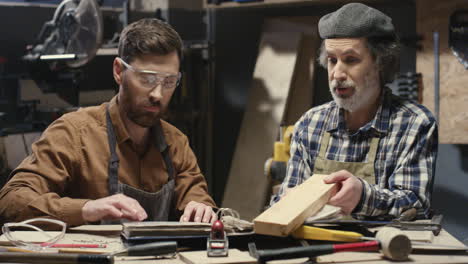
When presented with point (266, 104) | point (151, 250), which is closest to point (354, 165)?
point (151, 250)

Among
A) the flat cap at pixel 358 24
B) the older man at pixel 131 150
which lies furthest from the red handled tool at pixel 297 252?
the flat cap at pixel 358 24

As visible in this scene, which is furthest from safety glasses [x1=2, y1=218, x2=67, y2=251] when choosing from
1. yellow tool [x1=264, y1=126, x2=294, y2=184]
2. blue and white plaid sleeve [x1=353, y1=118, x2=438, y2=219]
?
yellow tool [x1=264, y1=126, x2=294, y2=184]

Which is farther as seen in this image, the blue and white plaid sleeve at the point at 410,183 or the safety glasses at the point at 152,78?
the safety glasses at the point at 152,78

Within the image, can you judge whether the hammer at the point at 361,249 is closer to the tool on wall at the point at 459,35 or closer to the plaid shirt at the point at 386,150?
the plaid shirt at the point at 386,150

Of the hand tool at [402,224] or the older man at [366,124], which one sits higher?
the older man at [366,124]

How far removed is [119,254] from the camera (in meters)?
1.51

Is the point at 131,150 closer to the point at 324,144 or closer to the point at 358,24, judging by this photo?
the point at 324,144

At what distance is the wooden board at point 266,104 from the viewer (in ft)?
13.1

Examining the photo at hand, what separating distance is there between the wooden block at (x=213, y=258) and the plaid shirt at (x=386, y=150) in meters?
0.55

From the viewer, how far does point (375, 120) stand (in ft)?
7.62

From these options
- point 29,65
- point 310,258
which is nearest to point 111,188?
point 310,258

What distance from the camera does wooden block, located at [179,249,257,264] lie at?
4.75 ft

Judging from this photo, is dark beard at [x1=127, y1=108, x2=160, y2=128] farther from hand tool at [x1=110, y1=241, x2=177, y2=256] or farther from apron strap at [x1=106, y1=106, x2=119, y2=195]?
hand tool at [x1=110, y1=241, x2=177, y2=256]

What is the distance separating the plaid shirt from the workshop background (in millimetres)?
978
